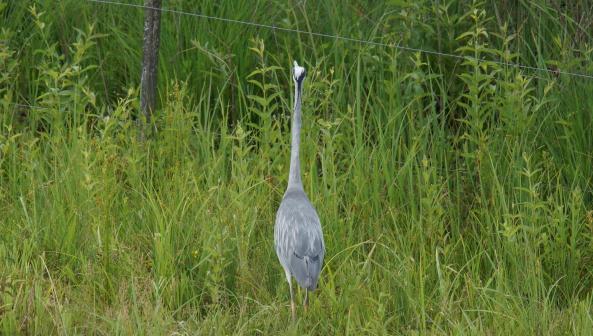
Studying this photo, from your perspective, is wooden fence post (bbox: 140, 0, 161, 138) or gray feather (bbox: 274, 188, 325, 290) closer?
gray feather (bbox: 274, 188, 325, 290)

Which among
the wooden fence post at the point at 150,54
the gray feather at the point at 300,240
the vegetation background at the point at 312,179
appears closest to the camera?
the gray feather at the point at 300,240

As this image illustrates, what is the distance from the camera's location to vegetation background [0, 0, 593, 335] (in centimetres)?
436

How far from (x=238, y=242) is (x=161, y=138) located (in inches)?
44.4

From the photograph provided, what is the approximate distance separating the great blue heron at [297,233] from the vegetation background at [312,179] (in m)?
0.19

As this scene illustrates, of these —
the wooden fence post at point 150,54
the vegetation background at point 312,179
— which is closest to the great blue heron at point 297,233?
the vegetation background at point 312,179

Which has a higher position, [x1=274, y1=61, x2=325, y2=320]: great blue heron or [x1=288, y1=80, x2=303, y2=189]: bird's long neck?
[x1=288, y1=80, x2=303, y2=189]: bird's long neck

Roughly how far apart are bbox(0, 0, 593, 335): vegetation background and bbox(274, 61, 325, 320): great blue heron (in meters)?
0.19

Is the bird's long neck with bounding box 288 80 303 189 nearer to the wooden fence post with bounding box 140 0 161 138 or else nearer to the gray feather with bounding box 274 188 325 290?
the gray feather with bounding box 274 188 325 290

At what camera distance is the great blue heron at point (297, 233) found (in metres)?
4.09

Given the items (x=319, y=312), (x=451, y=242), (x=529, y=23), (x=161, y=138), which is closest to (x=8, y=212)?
(x=161, y=138)

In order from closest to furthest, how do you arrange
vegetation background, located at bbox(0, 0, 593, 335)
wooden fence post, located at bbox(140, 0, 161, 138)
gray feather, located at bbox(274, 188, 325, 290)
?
1. gray feather, located at bbox(274, 188, 325, 290)
2. vegetation background, located at bbox(0, 0, 593, 335)
3. wooden fence post, located at bbox(140, 0, 161, 138)

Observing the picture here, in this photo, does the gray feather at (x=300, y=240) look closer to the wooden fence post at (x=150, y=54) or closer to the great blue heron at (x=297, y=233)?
the great blue heron at (x=297, y=233)

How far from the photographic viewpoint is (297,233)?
4152mm

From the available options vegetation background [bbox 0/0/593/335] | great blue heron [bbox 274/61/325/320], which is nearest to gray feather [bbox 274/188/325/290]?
great blue heron [bbox 274/61/325/320]
